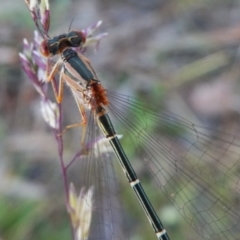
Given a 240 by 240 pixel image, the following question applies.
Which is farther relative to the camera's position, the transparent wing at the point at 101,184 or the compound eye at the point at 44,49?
the transparent wing at the point at 101,184

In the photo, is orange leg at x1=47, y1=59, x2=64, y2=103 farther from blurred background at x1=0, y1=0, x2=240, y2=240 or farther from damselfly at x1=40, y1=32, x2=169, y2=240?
blurred background at x1=0, y1=0, x2=240, y2=240

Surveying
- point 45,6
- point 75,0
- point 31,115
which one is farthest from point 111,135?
point 75,0

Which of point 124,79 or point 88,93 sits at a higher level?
point 124,79

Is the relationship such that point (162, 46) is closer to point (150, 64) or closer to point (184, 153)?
point (150, 64)

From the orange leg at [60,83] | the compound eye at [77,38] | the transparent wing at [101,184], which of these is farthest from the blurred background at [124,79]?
the compound eye at [77,38]

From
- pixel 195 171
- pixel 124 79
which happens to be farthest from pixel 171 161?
pixel 124 79

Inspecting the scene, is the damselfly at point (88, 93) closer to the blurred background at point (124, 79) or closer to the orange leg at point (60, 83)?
the orange leg at point (60, 83)

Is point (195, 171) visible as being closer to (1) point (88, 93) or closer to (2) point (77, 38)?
(1) point (88, 93)
